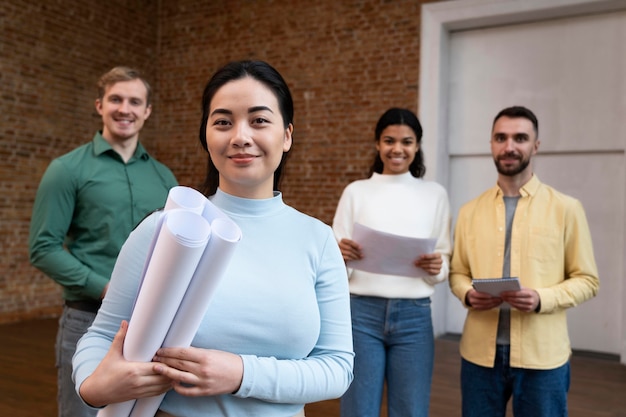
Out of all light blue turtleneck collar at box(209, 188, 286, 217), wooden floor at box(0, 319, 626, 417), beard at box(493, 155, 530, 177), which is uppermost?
beard at box(493, 155, 530, 177)

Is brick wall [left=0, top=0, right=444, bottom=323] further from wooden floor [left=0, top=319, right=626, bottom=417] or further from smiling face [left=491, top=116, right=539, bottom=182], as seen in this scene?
smiling face [left=491, top=116, right=539, bottom=182]

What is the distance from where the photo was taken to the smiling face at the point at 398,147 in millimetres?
2646

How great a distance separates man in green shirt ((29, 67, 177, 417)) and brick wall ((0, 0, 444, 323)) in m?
4.42

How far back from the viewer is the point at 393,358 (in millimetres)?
2455

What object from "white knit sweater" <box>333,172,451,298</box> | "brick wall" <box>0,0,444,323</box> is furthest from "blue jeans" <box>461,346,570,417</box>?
"brick wall" <box>0,0,444,323</box>

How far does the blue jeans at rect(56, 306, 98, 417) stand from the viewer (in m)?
2.02

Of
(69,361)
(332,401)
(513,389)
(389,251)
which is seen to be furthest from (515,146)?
(332,401)

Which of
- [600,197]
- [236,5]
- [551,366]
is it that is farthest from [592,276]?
[236,5]

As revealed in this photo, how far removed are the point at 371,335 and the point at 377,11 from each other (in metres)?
5.01

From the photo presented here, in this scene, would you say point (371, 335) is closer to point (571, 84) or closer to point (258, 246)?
point (258, 246)

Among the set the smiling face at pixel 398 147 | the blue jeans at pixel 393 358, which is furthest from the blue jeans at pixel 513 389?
the smiling face at pixel 398 147

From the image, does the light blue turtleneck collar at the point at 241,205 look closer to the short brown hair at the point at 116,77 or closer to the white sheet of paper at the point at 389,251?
the white sheet of paper at the point at 389,251

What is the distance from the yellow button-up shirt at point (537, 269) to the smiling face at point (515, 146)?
3.6 inches

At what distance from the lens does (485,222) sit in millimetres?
2463
